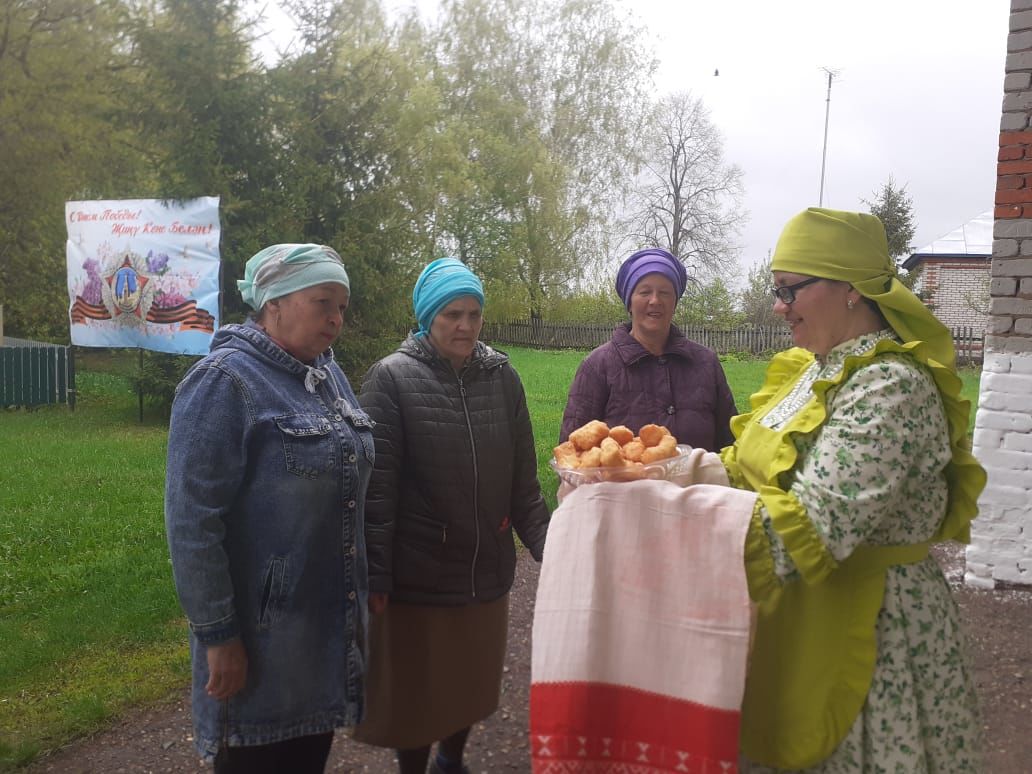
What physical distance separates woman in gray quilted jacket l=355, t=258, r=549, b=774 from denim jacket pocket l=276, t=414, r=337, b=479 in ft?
1.71

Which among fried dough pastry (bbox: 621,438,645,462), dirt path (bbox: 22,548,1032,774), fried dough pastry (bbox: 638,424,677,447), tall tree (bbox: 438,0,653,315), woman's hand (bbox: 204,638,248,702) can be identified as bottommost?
dirt path (bbox: 22,548,1032,774)

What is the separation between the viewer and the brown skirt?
3133mm

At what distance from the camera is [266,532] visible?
245 centimetres

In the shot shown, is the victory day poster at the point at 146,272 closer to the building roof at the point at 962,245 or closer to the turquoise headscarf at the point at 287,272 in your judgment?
the turquoise headscarf at the point at 287,272

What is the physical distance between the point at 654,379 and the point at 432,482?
51.1 inches

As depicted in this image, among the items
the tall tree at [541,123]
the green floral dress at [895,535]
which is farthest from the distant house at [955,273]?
the green floral dress at [895,535]

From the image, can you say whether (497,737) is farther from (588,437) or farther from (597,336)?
(597,336)

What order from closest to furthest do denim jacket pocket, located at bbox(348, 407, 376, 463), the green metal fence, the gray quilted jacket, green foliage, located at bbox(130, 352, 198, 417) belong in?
1. denim jacket pocket, located at bbox(348, 407, 376, 463)
2. the gray quilted jacket
3. green foliage, located at bbox(130, 352, 198, 417)
4. the green metal fence

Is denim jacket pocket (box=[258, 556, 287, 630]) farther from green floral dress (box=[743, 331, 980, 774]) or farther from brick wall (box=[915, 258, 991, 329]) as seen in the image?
brick wall (box=[915, 258, 991, 329])

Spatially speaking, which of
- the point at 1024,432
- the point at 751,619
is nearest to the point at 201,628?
the point at 751,619

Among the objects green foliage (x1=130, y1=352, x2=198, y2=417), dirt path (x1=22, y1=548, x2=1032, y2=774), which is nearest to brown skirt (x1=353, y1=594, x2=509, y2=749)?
dirt path (x1=22, y1=548, x2=1032, y2=774)

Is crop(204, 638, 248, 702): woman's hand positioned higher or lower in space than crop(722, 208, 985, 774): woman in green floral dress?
lower

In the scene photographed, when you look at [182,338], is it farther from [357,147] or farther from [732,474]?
[732,474]

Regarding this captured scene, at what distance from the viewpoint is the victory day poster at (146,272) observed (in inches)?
460
